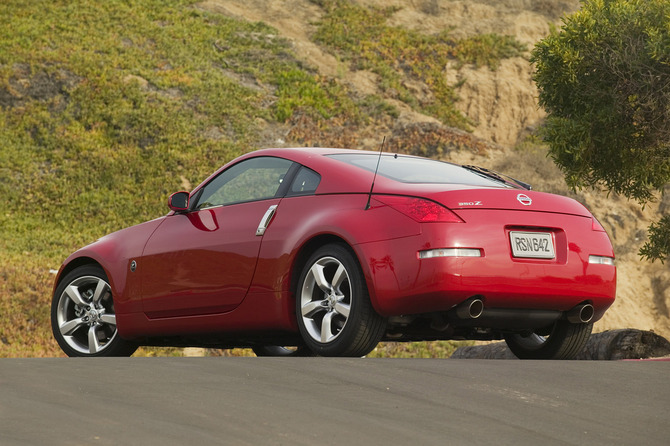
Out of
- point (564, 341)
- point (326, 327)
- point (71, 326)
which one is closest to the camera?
point (326, 327)

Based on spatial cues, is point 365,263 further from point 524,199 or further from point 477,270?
point 524,199

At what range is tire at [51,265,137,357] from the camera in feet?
27.7

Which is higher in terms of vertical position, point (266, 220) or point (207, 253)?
point (266, 220)

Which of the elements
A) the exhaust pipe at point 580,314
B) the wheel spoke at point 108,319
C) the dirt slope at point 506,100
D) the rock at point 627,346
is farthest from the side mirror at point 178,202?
the dirt slope at point 506,100

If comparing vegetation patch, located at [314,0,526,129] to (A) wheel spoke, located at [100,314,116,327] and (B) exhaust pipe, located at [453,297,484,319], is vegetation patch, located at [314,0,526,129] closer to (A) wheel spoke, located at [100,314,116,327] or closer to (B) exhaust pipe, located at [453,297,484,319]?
(A) wheel spoke, located at [100,314,116,327]

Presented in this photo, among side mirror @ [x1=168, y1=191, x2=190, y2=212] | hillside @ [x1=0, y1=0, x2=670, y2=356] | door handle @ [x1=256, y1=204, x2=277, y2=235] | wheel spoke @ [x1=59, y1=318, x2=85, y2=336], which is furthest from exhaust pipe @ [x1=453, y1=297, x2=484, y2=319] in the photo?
hillside @ [x1=0, y1=0, x2=670, y2=356]

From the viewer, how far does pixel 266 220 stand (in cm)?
721

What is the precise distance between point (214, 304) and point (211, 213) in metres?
0.76

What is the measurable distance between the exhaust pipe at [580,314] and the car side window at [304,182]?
6.56 feet

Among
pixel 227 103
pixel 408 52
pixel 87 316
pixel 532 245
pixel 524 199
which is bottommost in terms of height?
pixel 87 316

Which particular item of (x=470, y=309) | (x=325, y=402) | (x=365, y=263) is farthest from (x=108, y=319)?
(x=325, y=402)

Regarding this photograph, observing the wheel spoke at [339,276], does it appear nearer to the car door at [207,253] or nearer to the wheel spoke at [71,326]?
the car door at [207,253]

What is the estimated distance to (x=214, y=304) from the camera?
7.51 meters

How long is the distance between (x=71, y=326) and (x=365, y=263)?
331 cm
